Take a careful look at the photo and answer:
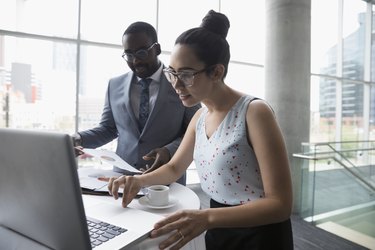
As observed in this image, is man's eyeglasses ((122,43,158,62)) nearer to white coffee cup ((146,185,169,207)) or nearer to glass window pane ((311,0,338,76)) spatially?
white coffee cup ((146,185,169,207))

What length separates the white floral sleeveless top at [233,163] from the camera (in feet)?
3.64

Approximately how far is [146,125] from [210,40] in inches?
29.3

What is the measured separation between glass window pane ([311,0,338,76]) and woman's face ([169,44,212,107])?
20.0 ft

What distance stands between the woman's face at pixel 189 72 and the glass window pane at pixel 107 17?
12.3ft

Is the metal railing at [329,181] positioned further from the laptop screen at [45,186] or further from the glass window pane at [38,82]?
the laptop screen at [45,186]

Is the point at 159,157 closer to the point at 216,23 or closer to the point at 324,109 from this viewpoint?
the point at 216,23

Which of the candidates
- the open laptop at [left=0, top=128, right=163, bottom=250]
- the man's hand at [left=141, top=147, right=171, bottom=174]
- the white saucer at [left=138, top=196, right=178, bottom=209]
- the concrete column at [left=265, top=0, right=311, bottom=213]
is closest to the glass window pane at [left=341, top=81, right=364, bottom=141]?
the concrete column at [left=265, top=0, right=311, bottom=213]

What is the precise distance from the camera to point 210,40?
Result: 119cm

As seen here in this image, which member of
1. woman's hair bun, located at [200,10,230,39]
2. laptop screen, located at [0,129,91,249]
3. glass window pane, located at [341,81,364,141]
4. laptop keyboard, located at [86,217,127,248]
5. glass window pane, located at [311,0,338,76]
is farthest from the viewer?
glass window pane, located at [341,81,364,141]

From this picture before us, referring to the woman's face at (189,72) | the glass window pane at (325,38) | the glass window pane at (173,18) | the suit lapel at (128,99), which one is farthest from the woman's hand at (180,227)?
the glass window pane at (325,38)

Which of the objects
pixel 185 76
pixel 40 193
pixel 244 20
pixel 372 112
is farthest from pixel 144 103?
pixel 372 112

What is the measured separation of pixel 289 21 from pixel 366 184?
8.74 feet

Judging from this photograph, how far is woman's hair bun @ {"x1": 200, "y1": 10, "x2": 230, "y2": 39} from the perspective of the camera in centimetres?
126

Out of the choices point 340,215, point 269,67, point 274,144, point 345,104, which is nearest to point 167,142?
point 274,144
